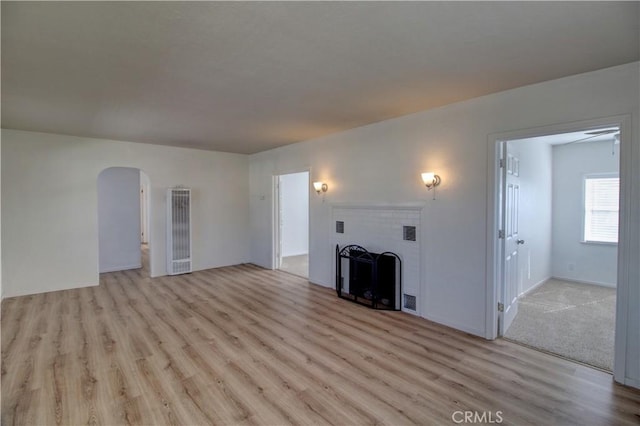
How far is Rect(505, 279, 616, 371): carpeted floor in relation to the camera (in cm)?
302

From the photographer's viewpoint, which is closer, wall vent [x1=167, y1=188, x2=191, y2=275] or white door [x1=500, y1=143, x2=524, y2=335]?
white door [x1=500, y1=143, x2=524, y2=335]

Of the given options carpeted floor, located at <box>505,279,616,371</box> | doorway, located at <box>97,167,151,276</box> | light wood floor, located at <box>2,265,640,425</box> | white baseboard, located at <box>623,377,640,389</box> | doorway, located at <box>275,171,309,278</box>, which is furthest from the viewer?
doorway, located at <box>275,171,309,278</box>

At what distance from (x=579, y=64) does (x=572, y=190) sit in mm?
4101

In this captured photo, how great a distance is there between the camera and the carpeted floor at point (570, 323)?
3019 millimetres

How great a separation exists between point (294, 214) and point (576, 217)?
625 centimetres

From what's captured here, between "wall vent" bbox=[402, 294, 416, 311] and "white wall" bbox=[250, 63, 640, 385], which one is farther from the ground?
"white wall" bbox=[250, 63, 640, 385]

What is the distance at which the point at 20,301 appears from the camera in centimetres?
457

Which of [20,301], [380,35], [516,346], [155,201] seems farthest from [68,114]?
[516,346]

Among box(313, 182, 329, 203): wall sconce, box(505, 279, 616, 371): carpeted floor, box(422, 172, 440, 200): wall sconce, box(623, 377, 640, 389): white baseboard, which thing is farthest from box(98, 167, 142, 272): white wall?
box(623, 377, 640, 389): white baseboard

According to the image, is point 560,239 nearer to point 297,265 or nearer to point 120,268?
point 297,265

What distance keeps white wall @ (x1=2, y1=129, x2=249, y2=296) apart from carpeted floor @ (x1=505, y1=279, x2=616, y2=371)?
5855 millimetres

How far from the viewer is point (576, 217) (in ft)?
18.3

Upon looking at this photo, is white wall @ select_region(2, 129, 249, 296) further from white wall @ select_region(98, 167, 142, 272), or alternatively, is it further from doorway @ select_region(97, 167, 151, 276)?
white wall @ select_region(98, 167, 142, 272)

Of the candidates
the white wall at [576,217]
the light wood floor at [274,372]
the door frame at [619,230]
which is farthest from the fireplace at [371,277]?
the white wall at [576,217]
